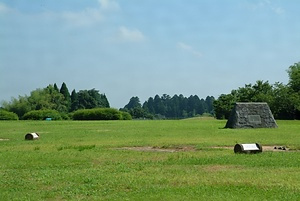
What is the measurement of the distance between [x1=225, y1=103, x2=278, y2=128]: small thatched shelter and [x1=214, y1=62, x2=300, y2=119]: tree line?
1013 inches

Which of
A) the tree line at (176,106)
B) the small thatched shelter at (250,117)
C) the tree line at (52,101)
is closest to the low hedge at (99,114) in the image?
the tree line at (52,101)

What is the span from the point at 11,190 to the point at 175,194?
3169 millimetres

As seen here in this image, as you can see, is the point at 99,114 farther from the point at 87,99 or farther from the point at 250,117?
the point at 250,117

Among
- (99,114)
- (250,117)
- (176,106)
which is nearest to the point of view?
(250,117)

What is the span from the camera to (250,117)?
3406cm

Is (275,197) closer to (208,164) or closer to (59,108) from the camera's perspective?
(208,164)

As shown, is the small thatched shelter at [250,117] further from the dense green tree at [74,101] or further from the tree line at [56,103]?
the dense green tree at [74,101]

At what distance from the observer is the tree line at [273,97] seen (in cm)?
6094

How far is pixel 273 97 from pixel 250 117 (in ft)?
101

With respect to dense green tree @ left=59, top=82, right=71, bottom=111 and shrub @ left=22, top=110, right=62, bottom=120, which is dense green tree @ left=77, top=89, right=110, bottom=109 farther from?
shrub @ left=22, top=110, right=62, bottom=120

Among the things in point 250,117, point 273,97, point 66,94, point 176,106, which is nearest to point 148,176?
point 250,117

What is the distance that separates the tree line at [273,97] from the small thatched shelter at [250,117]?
2573 cm

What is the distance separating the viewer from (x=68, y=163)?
1288 cm

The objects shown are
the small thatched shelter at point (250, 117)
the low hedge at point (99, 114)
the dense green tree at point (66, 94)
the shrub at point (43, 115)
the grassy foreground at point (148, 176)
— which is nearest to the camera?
the grassy foreground at point (148, 176)
